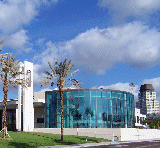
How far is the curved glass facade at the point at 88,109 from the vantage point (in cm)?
6066

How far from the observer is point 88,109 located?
60.8m

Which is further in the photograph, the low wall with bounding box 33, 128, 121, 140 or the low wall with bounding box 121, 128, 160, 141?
the low wall with bounding box 121, 128, 160, 141

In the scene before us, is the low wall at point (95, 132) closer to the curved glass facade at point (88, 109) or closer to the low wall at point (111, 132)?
the low wall at point (111, 132)

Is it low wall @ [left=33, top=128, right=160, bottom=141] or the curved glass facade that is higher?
the curved glass facade

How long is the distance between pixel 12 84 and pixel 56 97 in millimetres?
20490

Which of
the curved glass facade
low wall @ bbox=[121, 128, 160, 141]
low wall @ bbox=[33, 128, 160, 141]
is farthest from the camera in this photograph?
the curved glass facade

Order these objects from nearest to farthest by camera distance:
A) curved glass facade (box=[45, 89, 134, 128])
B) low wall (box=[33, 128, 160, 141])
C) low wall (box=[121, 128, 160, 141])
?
1. low wall (box=[33, 128, 160, 141])
2. low wall (box=[121, 128, 160, 141])
3. curved glass facade (box=[45, 89, 134, 128])

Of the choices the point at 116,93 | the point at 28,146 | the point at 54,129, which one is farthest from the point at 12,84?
the point at 116,93

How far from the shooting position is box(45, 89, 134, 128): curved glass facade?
2388 inches

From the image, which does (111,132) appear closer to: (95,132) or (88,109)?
(95,132)

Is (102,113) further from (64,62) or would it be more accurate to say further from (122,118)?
(64,62)

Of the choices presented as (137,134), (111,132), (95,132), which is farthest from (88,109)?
(137,134)

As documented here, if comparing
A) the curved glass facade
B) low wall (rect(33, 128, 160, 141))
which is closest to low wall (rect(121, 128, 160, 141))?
low wall (rect(33, 128, 160, 141))

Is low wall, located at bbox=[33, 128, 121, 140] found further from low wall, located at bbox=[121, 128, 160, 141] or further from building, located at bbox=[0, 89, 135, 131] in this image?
building, located at bbox=[0, 89, 135, 131]
